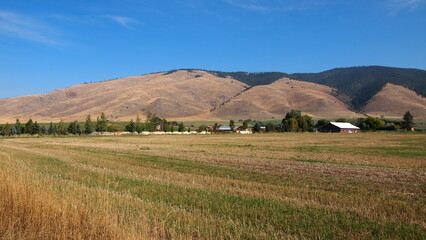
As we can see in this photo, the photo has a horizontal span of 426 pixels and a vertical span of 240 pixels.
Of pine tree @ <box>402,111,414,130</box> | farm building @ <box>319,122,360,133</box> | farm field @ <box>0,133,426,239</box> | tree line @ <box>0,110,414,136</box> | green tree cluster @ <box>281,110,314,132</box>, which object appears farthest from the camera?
farm building @ <box>319,122,360,133</box>

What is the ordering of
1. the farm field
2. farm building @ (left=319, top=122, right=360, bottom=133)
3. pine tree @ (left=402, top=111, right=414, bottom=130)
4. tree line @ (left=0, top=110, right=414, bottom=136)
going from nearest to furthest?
the farm field → tree line @ (left=0, top=110, right=414, bottom=136) → pine tree @ (left=402, top=111, right=414, bottom=130) → farm building @ (left=319, top=122, right=360, bottom=133)

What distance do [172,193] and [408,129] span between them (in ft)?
488

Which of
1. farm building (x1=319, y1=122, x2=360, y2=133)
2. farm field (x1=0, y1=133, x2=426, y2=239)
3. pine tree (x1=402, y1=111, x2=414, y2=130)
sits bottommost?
farm field (x1=0, y1=133, x2=426, y2=239)

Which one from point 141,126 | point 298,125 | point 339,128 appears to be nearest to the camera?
point 141,126

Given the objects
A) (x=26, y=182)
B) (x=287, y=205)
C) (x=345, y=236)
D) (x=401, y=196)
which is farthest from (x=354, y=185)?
(x=26, y=182)

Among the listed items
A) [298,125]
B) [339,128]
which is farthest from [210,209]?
[339,128]

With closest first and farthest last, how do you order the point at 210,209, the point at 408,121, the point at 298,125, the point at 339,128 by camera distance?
1. the point at 210,209
2. the point at 408,121
3. the point at 339,128
4. the point at 298,125

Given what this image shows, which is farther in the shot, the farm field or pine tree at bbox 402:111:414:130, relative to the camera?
pine tree at bbox 402:111:414:130

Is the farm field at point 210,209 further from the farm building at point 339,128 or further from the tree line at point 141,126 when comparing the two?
the farm building at point 339,128

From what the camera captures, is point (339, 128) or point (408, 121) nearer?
point (408, 121)

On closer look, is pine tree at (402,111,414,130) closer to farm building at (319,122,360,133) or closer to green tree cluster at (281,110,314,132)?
farm building at (319,122,360,133)

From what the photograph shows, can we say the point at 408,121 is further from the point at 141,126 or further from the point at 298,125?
the point at 141,126

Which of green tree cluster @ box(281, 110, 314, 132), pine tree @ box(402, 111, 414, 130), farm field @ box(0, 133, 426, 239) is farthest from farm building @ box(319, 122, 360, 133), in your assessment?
farm field @ box(0, 133, 426, 239)

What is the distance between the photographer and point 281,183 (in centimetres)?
1473
